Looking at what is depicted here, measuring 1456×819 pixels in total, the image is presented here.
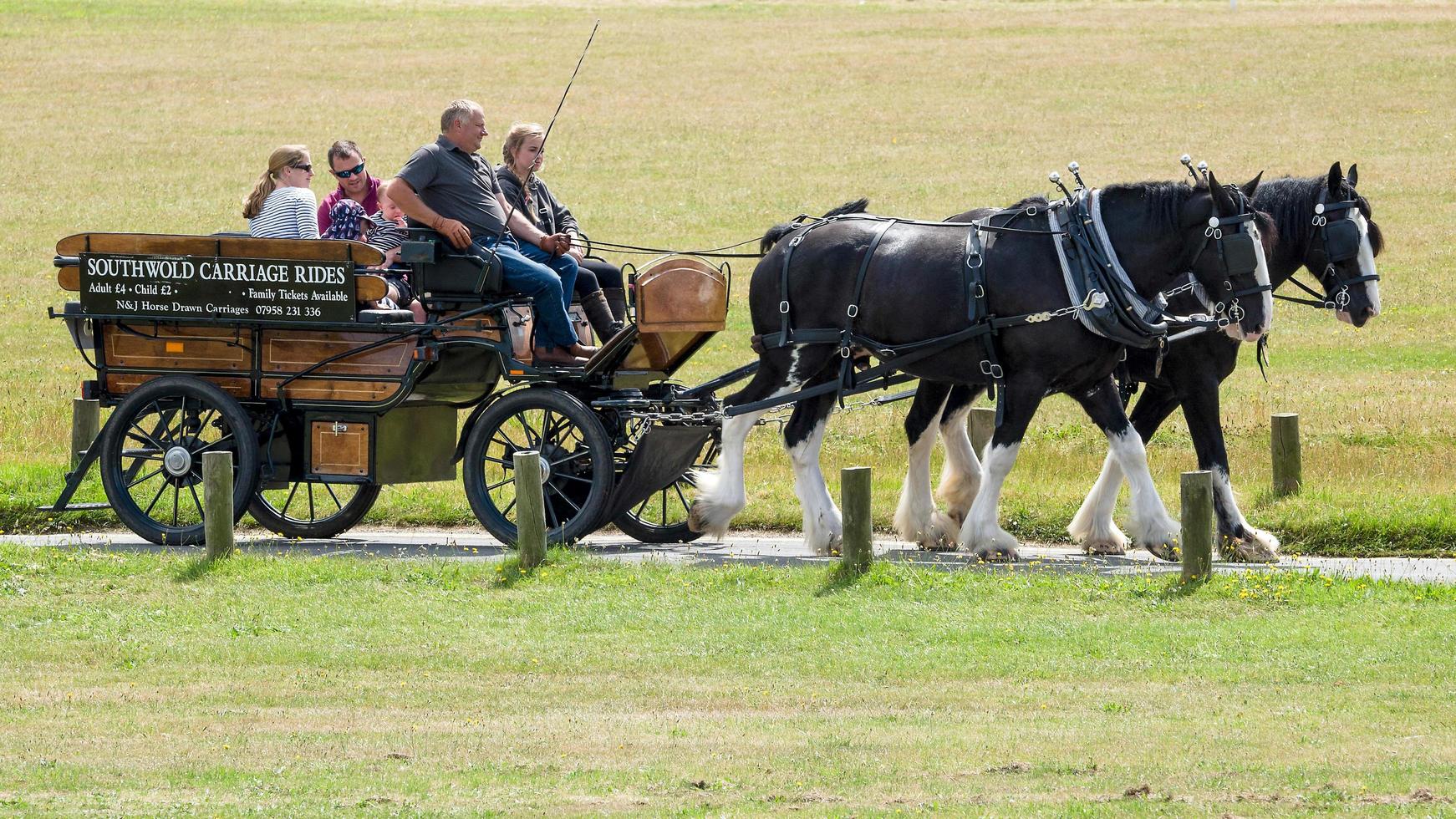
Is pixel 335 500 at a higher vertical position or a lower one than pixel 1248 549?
higher

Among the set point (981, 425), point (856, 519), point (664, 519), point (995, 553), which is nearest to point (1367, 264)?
point (995, 553)

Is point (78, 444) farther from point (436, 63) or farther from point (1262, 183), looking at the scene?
point (436, 63)

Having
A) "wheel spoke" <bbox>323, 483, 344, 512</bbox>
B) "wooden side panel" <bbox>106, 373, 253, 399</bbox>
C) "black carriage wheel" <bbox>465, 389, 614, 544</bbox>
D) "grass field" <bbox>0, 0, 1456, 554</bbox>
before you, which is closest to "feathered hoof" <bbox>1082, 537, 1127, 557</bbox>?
"grass field" <bbox>0, 0, 1456, 554</bbox>

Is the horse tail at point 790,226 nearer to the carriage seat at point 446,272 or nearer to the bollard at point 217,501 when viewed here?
the carriage seat at point 446,272

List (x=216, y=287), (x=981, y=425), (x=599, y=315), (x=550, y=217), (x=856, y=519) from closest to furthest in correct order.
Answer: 1. (x=856, y=519)
2. (x=216, y=287)
3. (x=599, y=315)
4. (x=550, y=217)
5. (x=981, y=425)

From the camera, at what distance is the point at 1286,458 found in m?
12.4

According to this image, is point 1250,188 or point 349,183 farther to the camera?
point 349,183

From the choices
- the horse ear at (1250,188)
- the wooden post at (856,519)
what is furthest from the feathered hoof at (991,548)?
the horse ear at (1250,188)

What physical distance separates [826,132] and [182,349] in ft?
78.5

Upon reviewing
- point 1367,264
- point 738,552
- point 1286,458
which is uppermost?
point 1367,264

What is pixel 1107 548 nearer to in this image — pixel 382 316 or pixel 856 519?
pixel 856 519

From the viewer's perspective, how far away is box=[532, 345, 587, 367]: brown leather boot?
1135 centimetres

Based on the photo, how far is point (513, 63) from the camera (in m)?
40.7

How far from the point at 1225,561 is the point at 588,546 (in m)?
3.71
